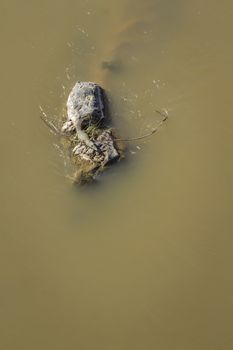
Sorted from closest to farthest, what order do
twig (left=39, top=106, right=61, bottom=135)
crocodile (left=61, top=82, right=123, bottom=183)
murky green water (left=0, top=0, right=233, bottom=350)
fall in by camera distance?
murky green water (left=0, top=0, right=233, bottom=350), crocodile (left=61, top=82, right=123, bottom=183), twig (left=39, top=106, right=61, bottom=135)

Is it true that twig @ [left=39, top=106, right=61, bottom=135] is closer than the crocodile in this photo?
No

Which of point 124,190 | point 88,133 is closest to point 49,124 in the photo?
point 88,133

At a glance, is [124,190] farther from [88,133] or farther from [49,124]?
[49,124]

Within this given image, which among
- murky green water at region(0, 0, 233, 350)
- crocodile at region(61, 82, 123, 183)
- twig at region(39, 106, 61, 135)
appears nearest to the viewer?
murky green water at region(0, 0, 233, 350)

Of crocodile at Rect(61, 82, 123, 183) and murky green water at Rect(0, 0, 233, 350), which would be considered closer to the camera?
murky green water at Rect(0, 0, 233, 350)

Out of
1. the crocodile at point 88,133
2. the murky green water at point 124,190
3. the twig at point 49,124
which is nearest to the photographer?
the murky green water at point 124,190

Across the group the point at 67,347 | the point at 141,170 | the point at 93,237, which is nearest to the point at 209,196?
the point at 141,170

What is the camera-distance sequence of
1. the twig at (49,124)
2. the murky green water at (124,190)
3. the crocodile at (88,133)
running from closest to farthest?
the murky green water at (124,190) → the crocodile at (88,133) → the twig at (49,124)

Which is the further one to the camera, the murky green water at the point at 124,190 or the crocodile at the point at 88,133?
the crocodile at the point at 88,133
